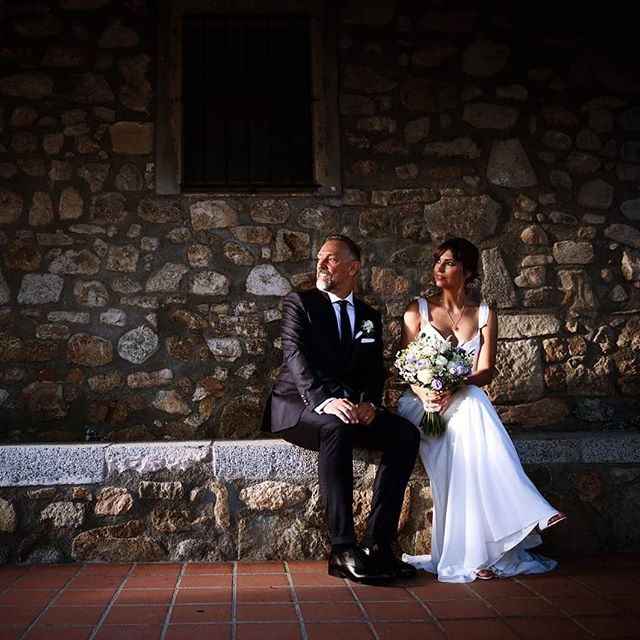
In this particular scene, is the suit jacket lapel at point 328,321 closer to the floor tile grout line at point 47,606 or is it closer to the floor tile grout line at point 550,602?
the floor tile grout line at point 550,602

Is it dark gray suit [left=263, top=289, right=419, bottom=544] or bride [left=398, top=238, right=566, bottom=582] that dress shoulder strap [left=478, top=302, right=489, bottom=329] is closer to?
bride [left=398, top=238, right=566, bottom=582]

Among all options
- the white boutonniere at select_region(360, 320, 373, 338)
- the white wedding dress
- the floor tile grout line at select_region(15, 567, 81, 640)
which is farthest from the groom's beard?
the floor tile grout line at select_region(15, 567, 81, 640)

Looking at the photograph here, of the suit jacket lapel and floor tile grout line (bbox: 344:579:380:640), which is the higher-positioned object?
the suit jacket lapel

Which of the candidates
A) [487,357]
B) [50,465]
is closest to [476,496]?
[487,357]

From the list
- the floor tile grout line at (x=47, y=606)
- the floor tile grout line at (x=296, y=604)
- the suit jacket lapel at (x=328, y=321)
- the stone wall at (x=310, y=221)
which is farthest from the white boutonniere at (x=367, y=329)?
the floor tile grout line at (x=47, y=606)

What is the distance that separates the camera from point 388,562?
3479 mm

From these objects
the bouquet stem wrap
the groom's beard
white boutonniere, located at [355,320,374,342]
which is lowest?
the bouquet stem wrap

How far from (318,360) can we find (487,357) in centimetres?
91

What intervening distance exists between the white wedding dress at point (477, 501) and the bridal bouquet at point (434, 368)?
6 cm

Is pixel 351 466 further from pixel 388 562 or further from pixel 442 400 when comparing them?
pixel 442 400

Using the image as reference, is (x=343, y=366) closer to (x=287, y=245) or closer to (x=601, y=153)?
(x=287, y=245)

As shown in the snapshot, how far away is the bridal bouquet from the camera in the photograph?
3.74 metres

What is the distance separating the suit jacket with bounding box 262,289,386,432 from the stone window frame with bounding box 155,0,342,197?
116 cm

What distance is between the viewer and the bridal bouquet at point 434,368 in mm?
3738
